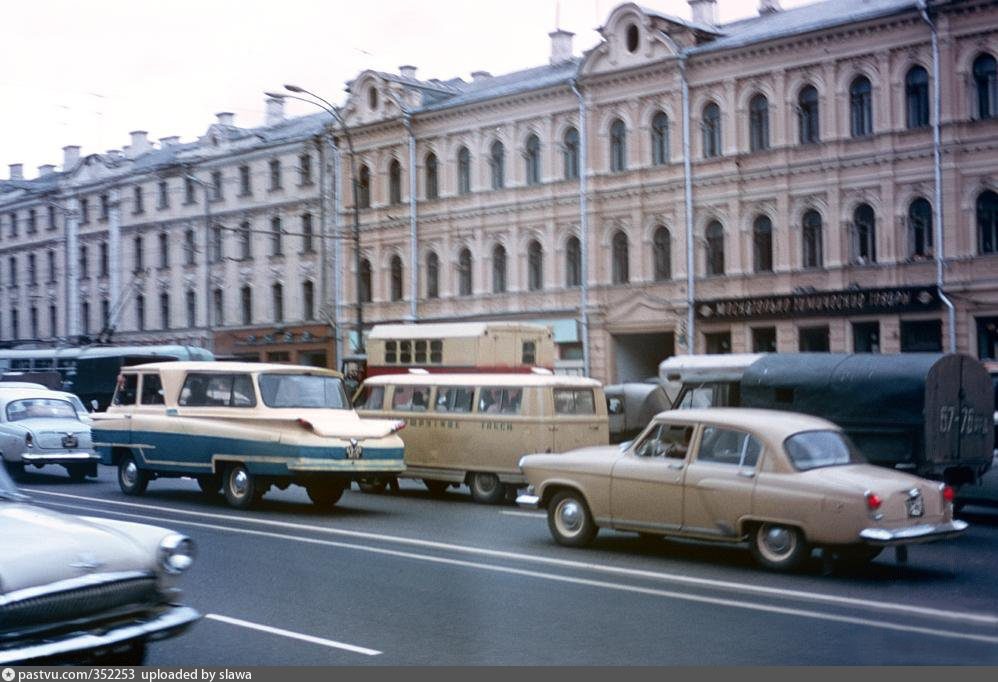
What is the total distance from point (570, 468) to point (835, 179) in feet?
84.1

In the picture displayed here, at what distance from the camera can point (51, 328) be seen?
6494 cm

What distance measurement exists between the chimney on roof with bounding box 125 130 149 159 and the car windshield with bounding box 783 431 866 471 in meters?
58.2

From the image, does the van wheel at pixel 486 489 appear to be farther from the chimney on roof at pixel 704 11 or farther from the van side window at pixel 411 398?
the chimney on roof at pixel 704 11

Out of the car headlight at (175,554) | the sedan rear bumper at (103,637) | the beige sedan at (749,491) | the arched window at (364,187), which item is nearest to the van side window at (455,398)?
the beige sedan at (749,491)

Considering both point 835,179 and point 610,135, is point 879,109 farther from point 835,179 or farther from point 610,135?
point 610,135

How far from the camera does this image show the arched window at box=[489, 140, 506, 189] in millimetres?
46906

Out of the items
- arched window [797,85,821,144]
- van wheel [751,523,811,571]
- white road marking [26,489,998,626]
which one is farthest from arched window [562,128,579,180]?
van wheel [751,523,811,571]

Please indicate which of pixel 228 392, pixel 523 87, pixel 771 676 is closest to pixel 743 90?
pixel 523 87

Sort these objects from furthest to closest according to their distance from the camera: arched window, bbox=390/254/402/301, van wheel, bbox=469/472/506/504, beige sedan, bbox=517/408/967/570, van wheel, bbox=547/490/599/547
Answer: arched window, bbox=390/254/402/301 → van wheel, bbox=469/472/506/504 → van wheel, bbox=547/490/599/547 → beige sedan, bbox=517/408/967/570

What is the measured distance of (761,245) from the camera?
39.8 metres

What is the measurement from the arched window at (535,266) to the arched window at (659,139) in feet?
18.6

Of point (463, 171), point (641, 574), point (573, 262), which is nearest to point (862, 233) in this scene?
point (573, 262)

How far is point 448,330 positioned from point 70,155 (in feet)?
147

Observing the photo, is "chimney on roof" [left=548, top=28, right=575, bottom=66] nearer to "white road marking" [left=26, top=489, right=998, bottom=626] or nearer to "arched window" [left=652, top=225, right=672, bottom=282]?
"arched window" [left=652, top=225, right=672, bottom=282]
